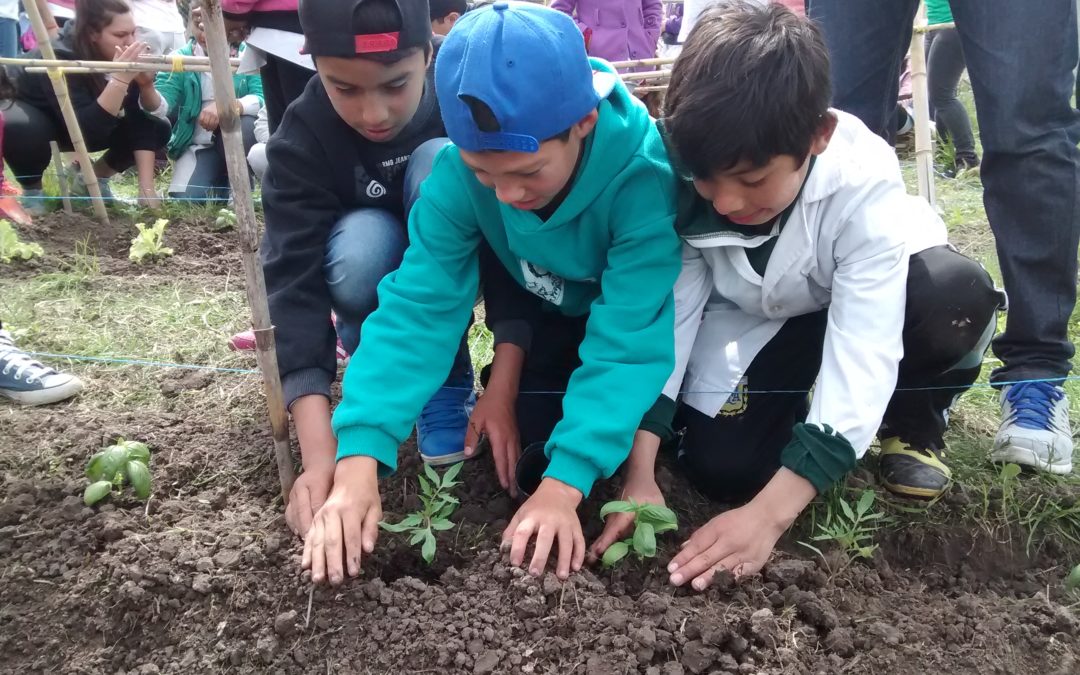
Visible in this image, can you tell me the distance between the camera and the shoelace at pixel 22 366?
2473 mm

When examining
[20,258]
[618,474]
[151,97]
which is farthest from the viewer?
[151,97]

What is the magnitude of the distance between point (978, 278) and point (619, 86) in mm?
852

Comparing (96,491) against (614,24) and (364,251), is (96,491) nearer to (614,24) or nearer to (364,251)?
(364,251)

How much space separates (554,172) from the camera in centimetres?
159

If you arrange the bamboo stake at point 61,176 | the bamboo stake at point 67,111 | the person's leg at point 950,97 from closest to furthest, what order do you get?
the bamboo stake at point 67,111, the bamboo stake at point 61,176, the person's leg at point 950,97

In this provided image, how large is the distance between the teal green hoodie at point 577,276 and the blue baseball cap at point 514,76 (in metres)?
0.16

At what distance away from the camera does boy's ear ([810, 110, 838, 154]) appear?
159 cm

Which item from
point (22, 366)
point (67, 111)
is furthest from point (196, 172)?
point (22, 366)

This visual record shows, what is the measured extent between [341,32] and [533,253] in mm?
607

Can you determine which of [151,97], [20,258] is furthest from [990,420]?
[151,97]

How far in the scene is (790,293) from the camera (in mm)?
1816

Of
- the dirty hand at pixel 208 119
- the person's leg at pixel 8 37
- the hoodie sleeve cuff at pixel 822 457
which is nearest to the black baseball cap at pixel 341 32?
the hoodie sleeve cuff at pixel 822 457

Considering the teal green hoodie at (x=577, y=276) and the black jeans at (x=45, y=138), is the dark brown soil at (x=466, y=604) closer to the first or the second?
the teal green hoodie at (x=577, y=276)

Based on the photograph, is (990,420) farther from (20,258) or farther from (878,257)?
(20,258)
